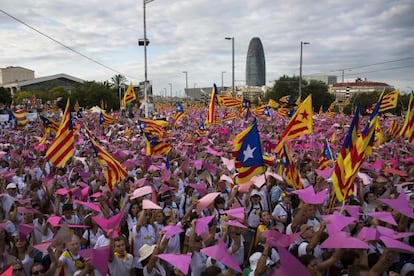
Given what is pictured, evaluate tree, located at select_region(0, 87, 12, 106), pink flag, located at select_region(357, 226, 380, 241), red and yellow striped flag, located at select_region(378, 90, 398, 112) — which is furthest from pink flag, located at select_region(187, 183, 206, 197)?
tree, located at select_region(0, 87, 12, 106)

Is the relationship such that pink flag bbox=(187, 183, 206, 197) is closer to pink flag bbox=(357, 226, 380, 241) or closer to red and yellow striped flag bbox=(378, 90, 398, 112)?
pink flag bbox=(357, 226, 380, 241)

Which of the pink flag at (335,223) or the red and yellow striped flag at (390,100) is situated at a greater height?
the red and yellow striped flag at (390,100)

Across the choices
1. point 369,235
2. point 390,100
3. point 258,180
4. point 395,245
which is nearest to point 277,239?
point 369,235

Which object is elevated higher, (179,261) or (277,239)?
(277,239)

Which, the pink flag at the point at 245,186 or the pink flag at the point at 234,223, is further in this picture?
the pink flag at the point at 245,186

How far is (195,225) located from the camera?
180 inches

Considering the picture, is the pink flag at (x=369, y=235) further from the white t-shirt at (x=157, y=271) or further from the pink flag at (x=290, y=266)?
the white t-shirt at (x=157, y=271)

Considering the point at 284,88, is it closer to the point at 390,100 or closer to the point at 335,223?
the point at 390,100

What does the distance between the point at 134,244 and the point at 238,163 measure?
194cm

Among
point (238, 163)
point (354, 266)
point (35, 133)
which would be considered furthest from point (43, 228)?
point (35, 133)

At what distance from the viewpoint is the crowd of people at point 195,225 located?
151 inches

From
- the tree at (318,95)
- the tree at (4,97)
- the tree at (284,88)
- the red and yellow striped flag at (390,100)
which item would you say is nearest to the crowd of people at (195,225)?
the red and yellow striped flag at (390,100)

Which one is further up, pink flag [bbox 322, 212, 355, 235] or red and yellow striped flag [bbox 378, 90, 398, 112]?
red and yellow striped flag [bbox 378, 90, 398, 112]

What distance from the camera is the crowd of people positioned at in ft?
12.6
